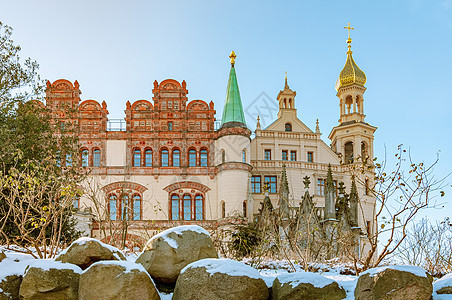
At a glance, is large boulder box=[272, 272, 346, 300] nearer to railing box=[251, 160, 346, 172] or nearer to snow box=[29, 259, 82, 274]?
snow box=[29, 259, 82, 274]

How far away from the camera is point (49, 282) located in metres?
13.1

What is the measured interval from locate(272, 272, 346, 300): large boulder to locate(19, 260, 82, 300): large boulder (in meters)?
4.86

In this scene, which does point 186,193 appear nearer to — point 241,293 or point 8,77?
point 8,77

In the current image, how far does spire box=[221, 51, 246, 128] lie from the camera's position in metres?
40.7

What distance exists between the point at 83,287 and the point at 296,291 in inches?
193

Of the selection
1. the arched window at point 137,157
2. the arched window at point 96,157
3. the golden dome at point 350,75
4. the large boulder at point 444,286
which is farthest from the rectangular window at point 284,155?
the large boulder at point 444,286

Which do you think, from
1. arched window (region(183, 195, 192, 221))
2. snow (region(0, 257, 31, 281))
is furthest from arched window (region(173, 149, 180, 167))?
snow (region(0, 257, 31, 281))

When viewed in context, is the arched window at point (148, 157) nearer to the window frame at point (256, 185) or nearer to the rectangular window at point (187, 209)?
the rectangular window at point (187, 209)

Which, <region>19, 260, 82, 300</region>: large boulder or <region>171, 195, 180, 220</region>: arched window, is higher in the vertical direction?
<region>171, 195, 180, 220</region>: arched window

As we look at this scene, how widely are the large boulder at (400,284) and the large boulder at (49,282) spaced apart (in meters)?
6.84

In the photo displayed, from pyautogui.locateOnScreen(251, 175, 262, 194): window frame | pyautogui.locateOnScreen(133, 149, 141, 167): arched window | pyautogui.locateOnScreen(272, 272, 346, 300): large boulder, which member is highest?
pyautogui.locateOnScreen(133, 149, 141, 167): arched window

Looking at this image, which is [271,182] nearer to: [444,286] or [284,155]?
[284,155]

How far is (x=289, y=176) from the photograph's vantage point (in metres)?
41.9

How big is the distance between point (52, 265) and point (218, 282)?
157 inches
